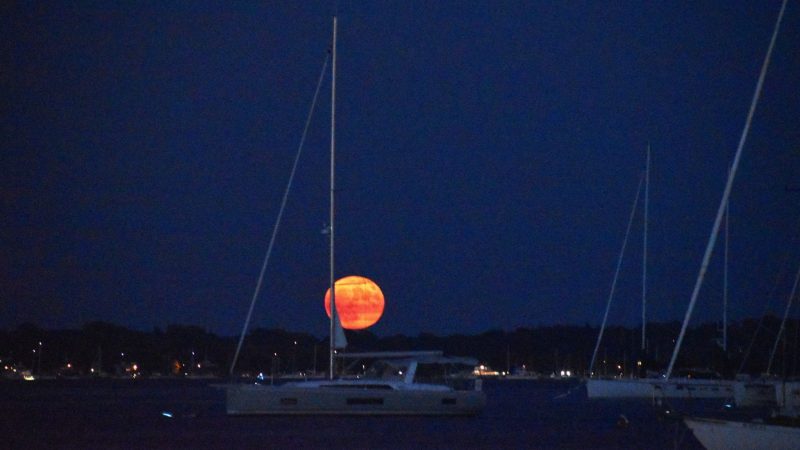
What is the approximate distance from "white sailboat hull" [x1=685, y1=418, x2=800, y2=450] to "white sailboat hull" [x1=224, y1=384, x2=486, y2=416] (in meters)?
18.0

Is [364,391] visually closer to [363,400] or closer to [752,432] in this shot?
[363,400]

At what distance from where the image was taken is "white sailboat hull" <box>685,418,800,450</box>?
94.5ft

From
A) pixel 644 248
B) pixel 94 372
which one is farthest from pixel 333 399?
pixel 94 372

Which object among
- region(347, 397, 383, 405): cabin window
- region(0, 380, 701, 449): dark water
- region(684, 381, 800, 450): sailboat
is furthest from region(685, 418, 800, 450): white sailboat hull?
region(347, 397, 383, 405): cabin window

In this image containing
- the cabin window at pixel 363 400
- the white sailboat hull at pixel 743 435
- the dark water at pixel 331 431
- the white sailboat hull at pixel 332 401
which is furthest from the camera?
the cabin window at pixel 363 400

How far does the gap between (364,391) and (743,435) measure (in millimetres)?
20429

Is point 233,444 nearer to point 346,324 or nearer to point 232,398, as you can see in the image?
point 232,398

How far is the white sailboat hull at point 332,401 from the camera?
157 feet

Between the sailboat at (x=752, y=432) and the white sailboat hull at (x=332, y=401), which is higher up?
the white sailboat hull at (x=332, y=401)

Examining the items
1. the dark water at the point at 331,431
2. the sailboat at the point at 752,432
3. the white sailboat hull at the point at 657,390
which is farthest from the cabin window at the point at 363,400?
the white sailboat hull at the point at 657,390

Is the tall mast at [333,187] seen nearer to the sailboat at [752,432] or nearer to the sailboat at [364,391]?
the sailboat at [364,391]

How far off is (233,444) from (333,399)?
652 cm

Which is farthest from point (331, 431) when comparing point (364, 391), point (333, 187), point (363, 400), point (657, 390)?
point (657, 390)

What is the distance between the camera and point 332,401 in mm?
47969
